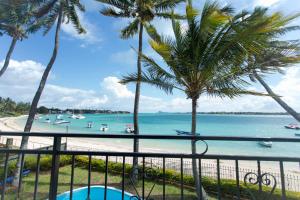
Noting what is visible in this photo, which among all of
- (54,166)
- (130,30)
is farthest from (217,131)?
(54,166)

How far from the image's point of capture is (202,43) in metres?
7.10

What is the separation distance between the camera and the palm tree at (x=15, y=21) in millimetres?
11188

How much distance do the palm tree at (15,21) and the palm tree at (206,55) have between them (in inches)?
309

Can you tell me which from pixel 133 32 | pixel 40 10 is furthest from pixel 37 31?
pixel 133 32

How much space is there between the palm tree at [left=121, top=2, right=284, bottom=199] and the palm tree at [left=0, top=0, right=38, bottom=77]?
7836 millimetres

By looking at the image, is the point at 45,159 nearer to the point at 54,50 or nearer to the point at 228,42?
the point at 54,50

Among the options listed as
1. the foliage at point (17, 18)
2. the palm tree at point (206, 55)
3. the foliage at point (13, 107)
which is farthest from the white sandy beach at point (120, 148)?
the foliage at point (13, 107)

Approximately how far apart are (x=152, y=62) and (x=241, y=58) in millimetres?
2910

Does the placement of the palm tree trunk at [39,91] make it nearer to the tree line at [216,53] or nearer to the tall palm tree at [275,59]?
the tree line at [216,53]

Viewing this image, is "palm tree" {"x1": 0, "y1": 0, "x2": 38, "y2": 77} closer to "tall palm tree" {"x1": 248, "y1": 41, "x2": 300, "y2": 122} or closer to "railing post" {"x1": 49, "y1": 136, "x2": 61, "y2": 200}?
"tall palm tree" {"x1": 248, "y1": 41, "x2": 300, "y2": 122}

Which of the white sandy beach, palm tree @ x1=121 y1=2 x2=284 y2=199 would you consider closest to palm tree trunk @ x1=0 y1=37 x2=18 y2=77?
palm tree @ x1=121 y1=2 x2=284 y2=199

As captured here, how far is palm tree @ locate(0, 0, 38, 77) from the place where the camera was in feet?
36.7

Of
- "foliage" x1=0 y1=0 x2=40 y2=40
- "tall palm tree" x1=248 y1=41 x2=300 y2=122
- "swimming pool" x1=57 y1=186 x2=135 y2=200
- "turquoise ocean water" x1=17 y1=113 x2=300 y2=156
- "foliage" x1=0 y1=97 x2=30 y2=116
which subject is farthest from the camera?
"foliage" x1=0 y1=97 x2=30 y2=116

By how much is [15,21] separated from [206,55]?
34.6ft
